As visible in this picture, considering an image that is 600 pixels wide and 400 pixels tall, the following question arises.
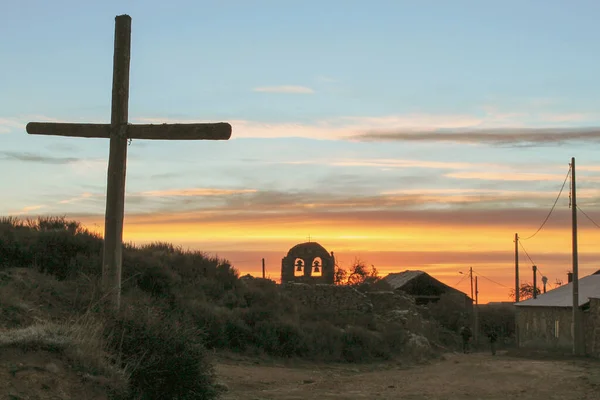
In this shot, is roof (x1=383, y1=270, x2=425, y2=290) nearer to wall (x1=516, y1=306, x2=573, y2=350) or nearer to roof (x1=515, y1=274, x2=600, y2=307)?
wall (x1=516, y1=306, x2=573, y2=350)

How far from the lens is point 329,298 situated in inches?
1302

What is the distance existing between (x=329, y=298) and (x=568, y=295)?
61.6 ft

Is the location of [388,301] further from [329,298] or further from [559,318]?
[559,318]

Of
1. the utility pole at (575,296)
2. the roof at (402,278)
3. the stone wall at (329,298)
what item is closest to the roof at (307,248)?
the stone wall at (329,298)

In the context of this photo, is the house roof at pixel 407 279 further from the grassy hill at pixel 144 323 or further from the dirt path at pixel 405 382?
the dirt path at pixel 405 382

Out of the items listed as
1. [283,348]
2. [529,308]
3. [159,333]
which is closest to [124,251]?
[283,348]

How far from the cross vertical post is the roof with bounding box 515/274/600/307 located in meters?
31.5

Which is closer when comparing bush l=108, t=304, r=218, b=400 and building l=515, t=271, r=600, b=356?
bush l=108, t=304, r=218, b=400

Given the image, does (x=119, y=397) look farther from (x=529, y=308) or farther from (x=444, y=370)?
(x=529, y=308)

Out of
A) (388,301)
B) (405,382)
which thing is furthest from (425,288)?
(405,382)

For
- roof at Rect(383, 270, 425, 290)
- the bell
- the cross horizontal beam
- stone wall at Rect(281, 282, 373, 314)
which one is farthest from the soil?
roof at Rect(383, 270, 425, 290)

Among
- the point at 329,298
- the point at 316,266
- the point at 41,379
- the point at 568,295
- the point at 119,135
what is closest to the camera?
the point at 41,379

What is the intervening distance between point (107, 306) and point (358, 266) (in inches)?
1710

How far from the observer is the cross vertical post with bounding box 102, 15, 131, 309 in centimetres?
1388
